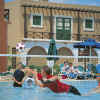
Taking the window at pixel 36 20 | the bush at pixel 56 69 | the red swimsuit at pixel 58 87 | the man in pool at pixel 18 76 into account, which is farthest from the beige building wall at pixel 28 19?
the red swimsuit at pixel 58 87

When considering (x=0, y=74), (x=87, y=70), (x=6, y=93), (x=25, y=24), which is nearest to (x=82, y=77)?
(x=87, y=70)

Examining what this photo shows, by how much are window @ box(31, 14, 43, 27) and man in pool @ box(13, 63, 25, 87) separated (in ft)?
62.5

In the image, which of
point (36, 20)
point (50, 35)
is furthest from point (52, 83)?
point (36, 20)

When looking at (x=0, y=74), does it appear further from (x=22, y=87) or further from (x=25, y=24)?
(x=25, y=24)

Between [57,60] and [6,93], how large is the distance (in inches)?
185

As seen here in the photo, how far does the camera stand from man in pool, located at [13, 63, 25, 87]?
50.5 feet

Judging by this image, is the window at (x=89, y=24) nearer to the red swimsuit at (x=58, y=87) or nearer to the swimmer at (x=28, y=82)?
the swimmer at (x=28, y=82)

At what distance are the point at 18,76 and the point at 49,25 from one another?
20.0 meters

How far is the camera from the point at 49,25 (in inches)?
1378

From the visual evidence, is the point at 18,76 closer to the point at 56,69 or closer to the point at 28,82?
the point at 28,82

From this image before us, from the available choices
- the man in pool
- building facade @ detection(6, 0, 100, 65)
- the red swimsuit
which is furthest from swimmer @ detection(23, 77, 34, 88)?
building facade @ detection(6, 0, 100, 65)

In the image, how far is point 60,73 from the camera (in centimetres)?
1753

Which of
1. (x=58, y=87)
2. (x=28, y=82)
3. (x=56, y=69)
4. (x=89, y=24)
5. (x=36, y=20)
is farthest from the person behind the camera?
(x=89, y=24)

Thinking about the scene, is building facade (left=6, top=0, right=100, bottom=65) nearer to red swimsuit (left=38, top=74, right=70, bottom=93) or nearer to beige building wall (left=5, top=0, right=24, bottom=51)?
beige building wall (left=5, top=0, right=24, bottom=51)
